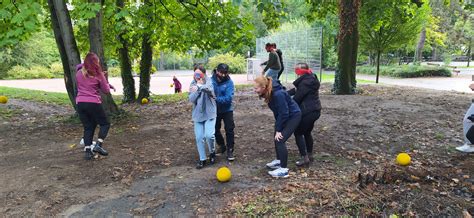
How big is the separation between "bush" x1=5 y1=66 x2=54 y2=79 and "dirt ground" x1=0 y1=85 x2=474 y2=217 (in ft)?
116

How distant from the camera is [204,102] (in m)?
5.54

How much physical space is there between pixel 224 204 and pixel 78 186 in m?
2.12

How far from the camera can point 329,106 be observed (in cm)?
1055

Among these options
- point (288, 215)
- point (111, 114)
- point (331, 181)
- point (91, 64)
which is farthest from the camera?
point (111, 114)

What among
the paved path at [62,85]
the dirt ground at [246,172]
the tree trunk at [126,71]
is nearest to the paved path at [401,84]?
the paved path at [62,85]

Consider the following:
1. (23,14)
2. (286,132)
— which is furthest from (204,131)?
(23,14)

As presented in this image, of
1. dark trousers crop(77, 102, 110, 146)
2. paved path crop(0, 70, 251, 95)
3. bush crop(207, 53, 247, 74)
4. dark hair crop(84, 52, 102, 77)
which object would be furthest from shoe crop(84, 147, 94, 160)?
bush crop(207, 53, 247, 74)

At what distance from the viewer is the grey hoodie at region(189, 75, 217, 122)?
5.49 meters

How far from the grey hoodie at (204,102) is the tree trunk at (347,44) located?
850 centimetres

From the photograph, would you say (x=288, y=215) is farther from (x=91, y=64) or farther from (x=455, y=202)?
(x=91, y=64)

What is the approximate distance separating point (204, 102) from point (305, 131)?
1564 millimetres

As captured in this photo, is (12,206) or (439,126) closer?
(12,206)

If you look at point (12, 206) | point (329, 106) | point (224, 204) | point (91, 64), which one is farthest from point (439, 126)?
point (12, 206)

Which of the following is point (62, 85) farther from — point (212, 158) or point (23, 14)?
point (212, 158)
